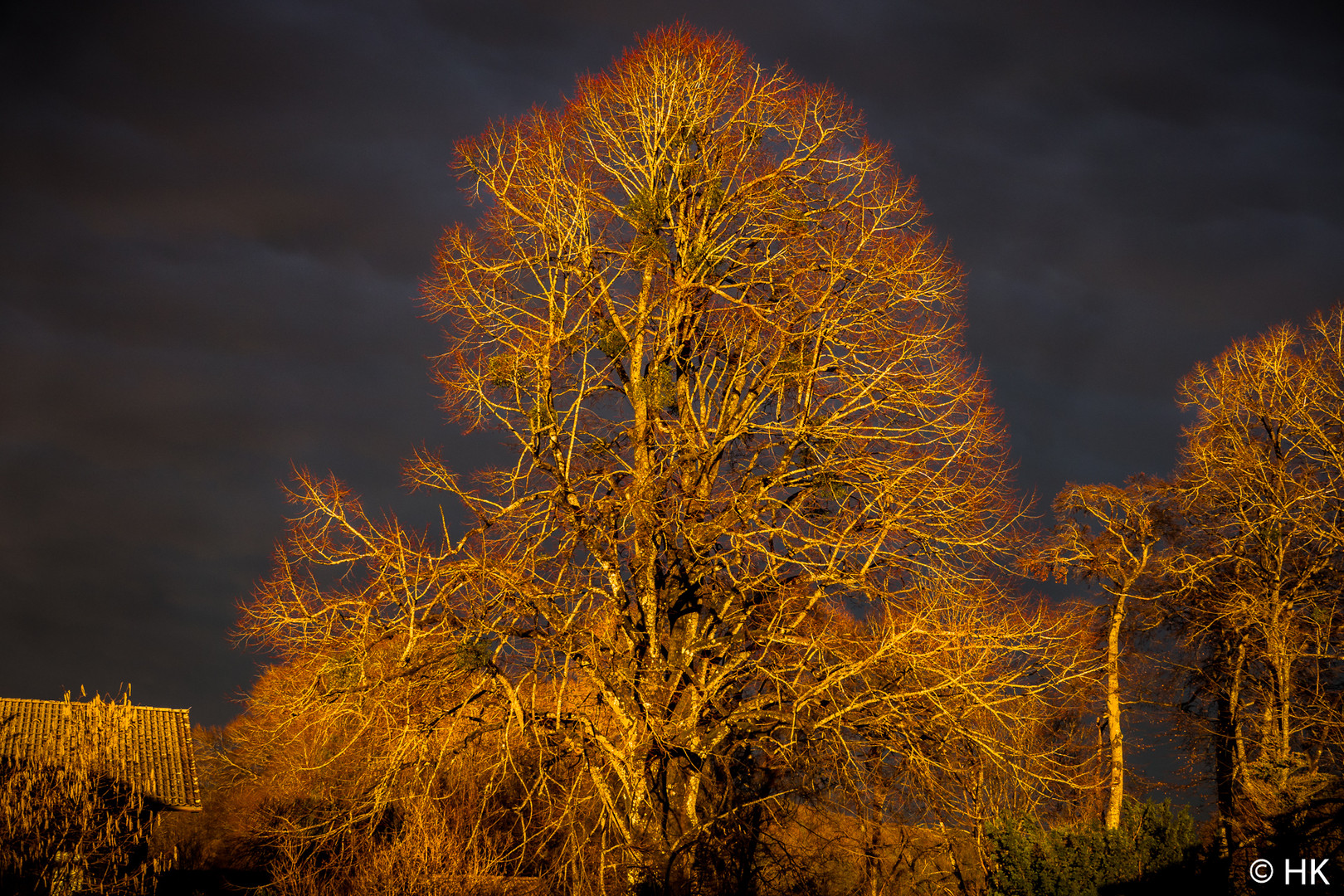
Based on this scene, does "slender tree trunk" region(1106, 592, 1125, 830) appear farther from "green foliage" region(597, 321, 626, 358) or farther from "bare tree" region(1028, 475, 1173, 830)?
"green foliage" region(597, 321, 626, 358)

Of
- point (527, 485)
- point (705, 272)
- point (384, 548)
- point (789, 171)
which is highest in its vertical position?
point (789, 171)

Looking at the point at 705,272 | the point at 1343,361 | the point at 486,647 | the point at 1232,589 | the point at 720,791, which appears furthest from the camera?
the point at 1232,589

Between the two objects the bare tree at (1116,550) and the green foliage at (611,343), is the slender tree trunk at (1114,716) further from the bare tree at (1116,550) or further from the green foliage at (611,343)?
the green foliage at (611,343)

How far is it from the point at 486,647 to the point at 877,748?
173 inches

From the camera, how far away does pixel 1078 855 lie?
14.1 m

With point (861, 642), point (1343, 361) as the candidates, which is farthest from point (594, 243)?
point (1343, 361)

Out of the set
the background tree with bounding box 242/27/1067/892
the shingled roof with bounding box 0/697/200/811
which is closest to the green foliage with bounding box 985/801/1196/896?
the background tree with bounding box 242/27/1067/892

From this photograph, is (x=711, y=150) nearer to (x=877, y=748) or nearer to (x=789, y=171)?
(x=789, y=171)

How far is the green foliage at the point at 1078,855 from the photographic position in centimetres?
1384

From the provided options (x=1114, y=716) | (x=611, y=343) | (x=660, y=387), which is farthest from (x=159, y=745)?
(x=1114, y=716)

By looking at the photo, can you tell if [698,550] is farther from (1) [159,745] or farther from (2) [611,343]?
(1) [159,745]

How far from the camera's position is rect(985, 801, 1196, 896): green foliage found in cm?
1384

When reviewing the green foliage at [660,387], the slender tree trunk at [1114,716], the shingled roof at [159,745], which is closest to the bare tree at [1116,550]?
the slender tree trunk at [1114,716]

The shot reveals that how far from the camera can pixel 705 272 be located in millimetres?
12305
